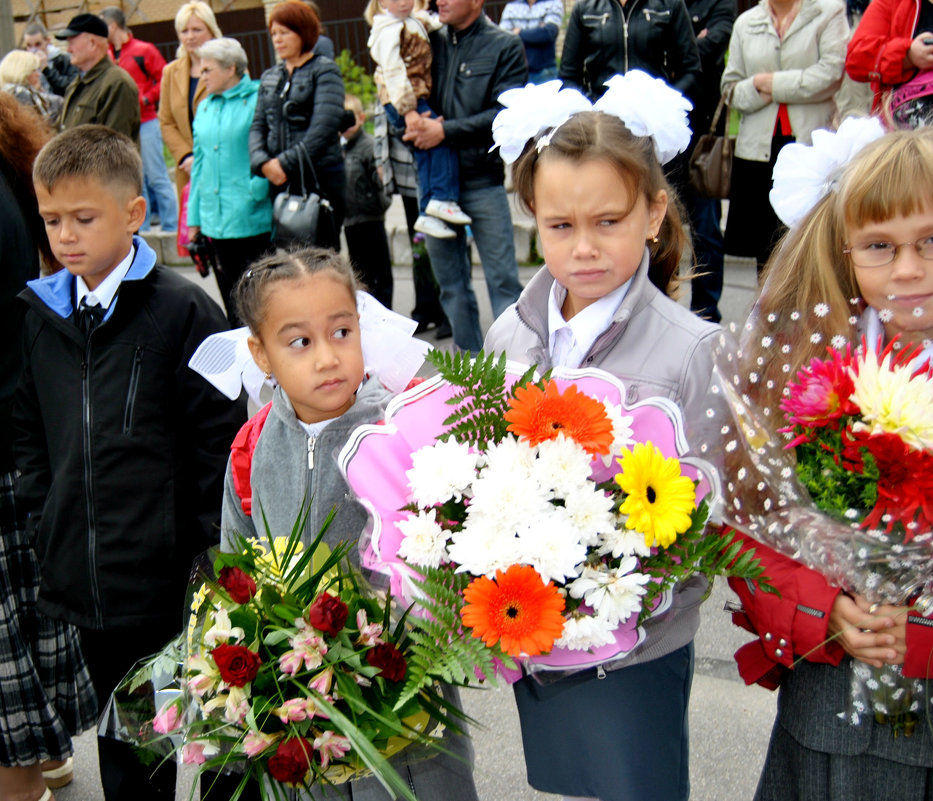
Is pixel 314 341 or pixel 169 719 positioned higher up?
pixel 314 341

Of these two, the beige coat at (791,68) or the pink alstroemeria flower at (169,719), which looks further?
the beige coat at (791,68)

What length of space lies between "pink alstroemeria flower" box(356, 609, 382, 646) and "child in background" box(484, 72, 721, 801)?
0.40 m

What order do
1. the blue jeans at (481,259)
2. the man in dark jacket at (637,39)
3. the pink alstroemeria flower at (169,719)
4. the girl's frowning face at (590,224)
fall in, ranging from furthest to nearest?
the blue jeans at (481,259) < the man in dark jacket at (637,39) < the girl's frowning face at (590,224) < the pink alstroemeria flower at (169,719)

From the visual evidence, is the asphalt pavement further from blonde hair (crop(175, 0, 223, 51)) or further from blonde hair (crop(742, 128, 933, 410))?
blonde hair (crop(175, 0, 223, 51))

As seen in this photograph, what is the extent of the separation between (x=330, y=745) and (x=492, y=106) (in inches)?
169

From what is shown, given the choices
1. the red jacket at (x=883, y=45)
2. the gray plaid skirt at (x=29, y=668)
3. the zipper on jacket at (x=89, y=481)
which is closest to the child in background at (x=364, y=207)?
the red jacket at (x=883, y=45)

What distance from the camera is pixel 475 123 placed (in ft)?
17.3

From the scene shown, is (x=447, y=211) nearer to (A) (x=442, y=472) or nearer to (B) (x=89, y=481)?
(B) (x=89, y=481)

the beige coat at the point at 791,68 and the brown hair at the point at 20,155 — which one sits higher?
the brown hair at the point at 20,155

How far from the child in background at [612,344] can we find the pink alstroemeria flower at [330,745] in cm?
43

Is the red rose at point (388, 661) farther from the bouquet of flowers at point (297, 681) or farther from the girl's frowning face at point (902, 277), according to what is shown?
the girl's frowning face at point (902, 277)

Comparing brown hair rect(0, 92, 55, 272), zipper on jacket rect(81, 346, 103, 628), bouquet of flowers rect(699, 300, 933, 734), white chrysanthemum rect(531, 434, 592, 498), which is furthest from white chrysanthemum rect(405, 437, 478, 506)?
brown hair rect(0, 92, 55, 272)

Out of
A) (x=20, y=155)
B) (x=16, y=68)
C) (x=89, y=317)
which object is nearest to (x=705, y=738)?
(x=89, y=317)

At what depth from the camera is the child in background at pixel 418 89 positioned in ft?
17.3
